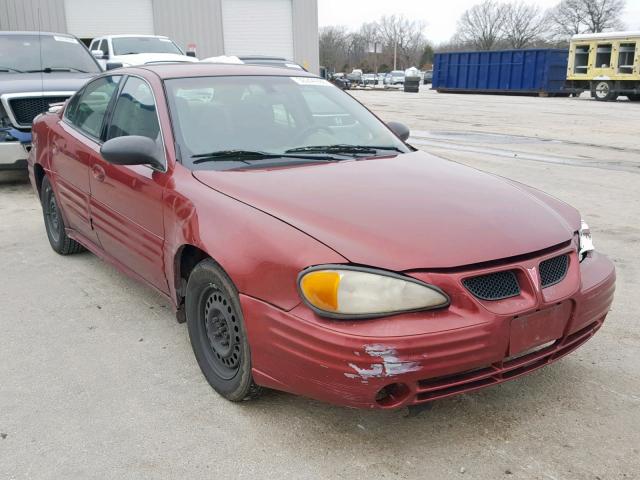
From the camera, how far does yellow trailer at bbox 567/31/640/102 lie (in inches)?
1062

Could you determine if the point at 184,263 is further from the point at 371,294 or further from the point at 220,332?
the point at 371,294

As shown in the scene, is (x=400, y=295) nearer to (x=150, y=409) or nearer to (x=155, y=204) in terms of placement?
(x=150, y=409)

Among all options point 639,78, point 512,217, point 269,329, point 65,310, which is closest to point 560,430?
point 512,217

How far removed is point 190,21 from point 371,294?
2468 cm

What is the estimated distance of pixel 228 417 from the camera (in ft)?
9.10

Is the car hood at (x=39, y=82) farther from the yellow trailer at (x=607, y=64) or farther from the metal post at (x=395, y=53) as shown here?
the metal post at (x=395, y=53)

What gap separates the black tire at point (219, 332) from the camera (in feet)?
8.75

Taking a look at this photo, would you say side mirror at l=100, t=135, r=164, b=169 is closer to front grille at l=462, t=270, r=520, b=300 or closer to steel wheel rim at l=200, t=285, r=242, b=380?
steel wheel rim at l=200, t=285, r=242, b=380

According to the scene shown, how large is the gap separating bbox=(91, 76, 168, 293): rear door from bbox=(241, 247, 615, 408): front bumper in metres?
1.01

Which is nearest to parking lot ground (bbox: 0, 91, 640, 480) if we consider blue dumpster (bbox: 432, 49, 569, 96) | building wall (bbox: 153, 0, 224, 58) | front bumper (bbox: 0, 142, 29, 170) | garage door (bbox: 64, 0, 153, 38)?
front bumper (bbox: 0, 142, 29, 170)

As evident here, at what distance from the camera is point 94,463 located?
2469 millimetres

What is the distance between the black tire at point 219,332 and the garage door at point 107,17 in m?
23.0

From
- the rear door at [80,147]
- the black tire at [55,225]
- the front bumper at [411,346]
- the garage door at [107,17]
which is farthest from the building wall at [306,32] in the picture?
the front bumper at [411,346]

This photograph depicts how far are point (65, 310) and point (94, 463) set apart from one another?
177 centimetres
